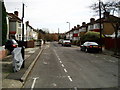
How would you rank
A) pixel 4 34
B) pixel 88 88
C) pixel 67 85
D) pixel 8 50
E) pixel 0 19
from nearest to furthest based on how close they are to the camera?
pixel 88 88 < pixel 67 85 < pixel 0 19 < pixel 4 34 < pixel 8 50

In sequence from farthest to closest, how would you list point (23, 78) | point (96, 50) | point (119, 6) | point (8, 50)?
1. point (96, 50)
2. point (119, 6)
3. point (8, 50)
4. point (23, 78)

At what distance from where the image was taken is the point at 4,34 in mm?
17000

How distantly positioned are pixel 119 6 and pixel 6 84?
20.2 metres

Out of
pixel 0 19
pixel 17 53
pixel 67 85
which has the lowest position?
pixel 67 85

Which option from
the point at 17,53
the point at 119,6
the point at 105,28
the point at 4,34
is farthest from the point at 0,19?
the point at 105,28

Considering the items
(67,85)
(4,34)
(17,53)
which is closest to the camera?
(67,85)

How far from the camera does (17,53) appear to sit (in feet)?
35.5

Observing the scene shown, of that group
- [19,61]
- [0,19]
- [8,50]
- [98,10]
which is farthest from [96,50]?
[19,61]

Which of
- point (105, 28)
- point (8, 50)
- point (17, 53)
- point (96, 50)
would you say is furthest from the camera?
point (105, 28)

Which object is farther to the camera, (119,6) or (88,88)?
(119,6)

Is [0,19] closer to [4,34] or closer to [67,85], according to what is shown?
[4,34]

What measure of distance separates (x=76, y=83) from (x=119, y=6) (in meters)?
18.6

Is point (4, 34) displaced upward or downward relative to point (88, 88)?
upward

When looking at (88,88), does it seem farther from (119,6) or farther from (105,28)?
(105,28)
